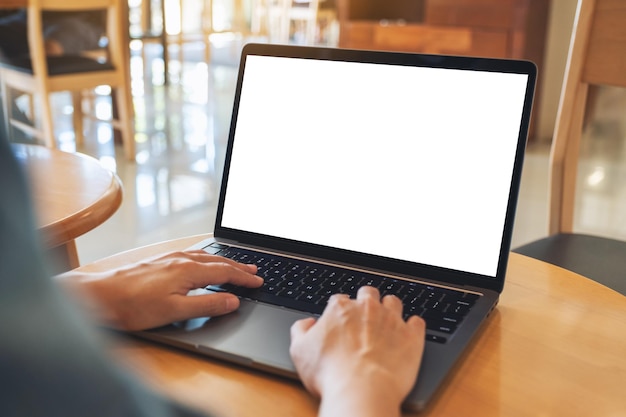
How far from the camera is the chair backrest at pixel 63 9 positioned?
118 inches

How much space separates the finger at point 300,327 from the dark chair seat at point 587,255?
0.66 metres

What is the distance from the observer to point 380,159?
79 cm

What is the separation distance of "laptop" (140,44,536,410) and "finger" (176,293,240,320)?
11mm

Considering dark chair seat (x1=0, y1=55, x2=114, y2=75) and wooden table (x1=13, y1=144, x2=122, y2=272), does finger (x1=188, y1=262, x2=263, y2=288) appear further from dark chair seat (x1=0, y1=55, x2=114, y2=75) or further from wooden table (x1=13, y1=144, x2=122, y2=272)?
dark chair seat (x1=0, y1=55, x2=114, y2=75)

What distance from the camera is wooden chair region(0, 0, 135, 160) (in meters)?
3.04

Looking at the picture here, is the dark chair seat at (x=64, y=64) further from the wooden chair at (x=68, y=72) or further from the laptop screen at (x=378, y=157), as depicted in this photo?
the laptop screen at (x=378, y=157)


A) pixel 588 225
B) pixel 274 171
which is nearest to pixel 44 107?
pixel 588 225

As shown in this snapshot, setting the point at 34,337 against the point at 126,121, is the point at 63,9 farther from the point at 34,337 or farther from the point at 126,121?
the point at 34,337

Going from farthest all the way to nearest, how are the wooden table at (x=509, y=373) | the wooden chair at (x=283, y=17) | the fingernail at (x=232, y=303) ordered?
the wooden chair at (x=283, y=17) → the fingernail at (x=232, y=303) → the wooden table at (x=509, y=373)

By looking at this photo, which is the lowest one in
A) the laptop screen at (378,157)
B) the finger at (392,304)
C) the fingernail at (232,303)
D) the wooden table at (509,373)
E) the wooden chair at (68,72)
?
the wooden chair at (68,72)

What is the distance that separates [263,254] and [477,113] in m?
0.29

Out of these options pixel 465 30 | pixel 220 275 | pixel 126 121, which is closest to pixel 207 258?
pixel 220 275

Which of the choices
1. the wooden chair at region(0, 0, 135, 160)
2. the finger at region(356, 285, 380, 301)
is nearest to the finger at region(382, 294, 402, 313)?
the finger at region(356, 285, 380, 301)

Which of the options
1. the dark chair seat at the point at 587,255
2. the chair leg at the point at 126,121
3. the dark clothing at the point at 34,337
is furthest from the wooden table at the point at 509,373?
the chair leg at the point at 126,121
